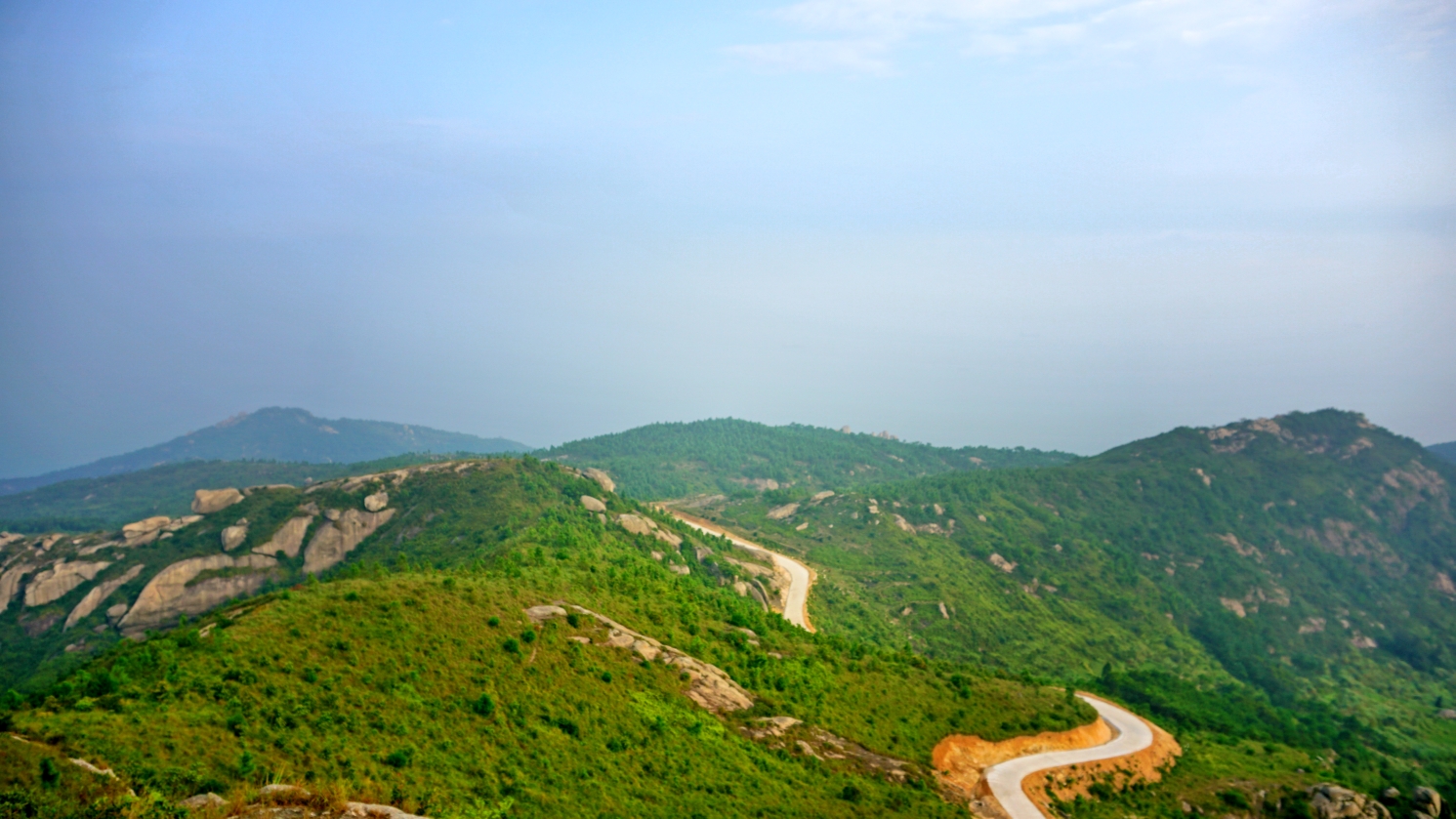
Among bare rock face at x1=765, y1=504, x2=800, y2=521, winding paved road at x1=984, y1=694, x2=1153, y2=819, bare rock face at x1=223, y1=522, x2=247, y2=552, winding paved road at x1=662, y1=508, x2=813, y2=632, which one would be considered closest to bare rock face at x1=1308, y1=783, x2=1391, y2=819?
winding paved road at x1=984, y1=694, x2=1153, y2=819

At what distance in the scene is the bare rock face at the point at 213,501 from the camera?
107244mm

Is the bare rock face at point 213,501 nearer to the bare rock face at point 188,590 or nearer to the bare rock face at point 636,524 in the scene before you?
the bare rock face at point 188,590

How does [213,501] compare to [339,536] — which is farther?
[213,501]

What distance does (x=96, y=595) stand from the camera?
90.0m

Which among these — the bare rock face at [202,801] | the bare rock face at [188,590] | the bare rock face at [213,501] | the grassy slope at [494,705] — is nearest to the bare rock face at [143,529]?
the bare rock face at [213,501]

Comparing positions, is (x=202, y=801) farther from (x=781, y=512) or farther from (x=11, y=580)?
(x=781, y=512)

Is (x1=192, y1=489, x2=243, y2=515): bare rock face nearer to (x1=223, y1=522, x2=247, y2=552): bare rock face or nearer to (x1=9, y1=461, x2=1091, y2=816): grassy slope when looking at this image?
(x1=223, y1=522, x2=247, y2=552): bare rock face

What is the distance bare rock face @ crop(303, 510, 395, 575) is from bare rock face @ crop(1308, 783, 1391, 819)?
345 ft

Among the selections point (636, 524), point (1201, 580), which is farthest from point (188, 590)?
point (1201, 580)

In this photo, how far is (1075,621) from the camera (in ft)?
396

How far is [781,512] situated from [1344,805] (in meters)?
115

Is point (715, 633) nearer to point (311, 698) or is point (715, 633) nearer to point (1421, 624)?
point (311, 698)

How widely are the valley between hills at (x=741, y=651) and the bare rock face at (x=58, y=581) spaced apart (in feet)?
1.03

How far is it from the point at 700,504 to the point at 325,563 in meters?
96.9
